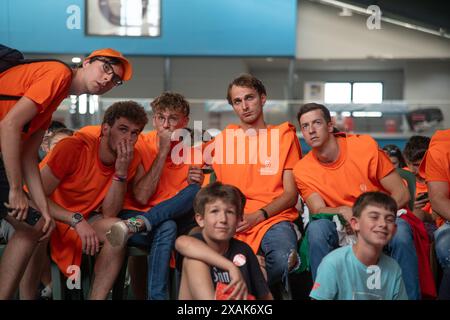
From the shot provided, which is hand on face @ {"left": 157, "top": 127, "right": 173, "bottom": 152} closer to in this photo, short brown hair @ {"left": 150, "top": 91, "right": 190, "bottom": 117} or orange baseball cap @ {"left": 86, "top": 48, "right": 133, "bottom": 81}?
short brown hair @ {"left": 150, "top": 91, "right": 190, "bottom": 117}

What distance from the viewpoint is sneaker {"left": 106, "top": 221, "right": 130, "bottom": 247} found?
2.89 m

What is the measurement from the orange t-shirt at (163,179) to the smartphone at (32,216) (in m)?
0.59

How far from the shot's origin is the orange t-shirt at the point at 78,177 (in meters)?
3.15

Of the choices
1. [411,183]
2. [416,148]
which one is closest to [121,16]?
[416,148]

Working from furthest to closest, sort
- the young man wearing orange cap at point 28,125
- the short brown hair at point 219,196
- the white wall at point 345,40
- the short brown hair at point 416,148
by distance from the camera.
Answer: the white wall at point 345,40 < the short brown hair at point 416,148 < the short brown hair at point 219,196 < the young man wearing orange cap at point 28,125

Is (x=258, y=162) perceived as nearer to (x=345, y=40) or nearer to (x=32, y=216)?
(x=32, y=216)

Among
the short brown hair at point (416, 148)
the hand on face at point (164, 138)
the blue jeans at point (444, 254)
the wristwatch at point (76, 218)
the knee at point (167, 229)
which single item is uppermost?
the hand on face at point (164, 138)

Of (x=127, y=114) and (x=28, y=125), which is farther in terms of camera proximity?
(x=127, y=114)

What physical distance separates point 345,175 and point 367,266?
0.59 meters

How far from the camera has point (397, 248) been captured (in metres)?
2.83

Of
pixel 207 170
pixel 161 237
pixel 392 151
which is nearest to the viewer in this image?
pixel 161 237

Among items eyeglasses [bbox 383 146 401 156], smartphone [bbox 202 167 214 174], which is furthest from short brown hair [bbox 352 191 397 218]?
eyeglasses [bbox 383 146 401 156]

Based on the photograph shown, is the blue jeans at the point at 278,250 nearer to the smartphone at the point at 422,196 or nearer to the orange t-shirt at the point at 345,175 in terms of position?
the orange t-shirt at the point at 345,175

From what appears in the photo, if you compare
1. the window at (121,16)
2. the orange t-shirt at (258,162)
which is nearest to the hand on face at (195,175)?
the orange t-shirt at (258,162)
